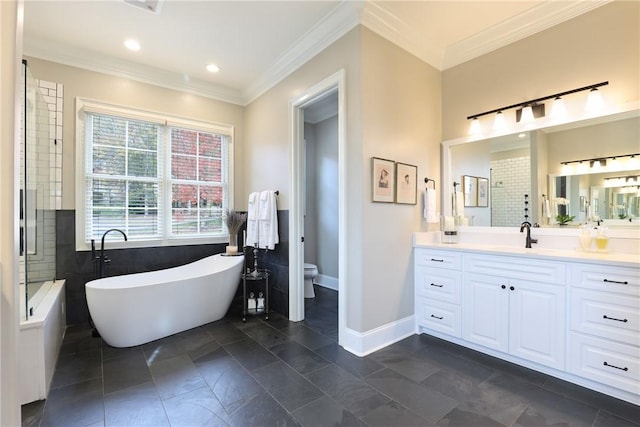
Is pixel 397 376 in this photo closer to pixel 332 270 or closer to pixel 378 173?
pixel 378 173

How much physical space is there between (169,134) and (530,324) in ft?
13.5

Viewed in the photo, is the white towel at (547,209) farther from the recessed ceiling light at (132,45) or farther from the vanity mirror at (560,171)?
the recessed ceiling light at (132,45)

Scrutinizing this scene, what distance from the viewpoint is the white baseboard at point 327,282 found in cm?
456

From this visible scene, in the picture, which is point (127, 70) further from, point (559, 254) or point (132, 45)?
point (559, 254)

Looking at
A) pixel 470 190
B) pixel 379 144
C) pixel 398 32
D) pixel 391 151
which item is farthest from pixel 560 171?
pixel 398 32

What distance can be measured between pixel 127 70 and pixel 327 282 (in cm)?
382

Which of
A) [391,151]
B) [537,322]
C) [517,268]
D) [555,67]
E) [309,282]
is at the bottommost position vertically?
[309,282]

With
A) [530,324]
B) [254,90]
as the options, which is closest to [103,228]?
[254,90]

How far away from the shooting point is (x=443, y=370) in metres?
2.18

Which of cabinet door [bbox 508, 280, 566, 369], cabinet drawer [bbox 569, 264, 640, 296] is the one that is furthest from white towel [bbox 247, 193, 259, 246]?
cabinet drawer [bbox 569, 264, 640, 296]

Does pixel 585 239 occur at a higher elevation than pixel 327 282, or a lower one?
higher

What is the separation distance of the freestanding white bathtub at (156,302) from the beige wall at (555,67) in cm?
294

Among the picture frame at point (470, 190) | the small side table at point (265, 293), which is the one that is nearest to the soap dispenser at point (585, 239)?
the picture frame at point (470, 190)

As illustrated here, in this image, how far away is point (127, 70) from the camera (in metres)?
3.28
